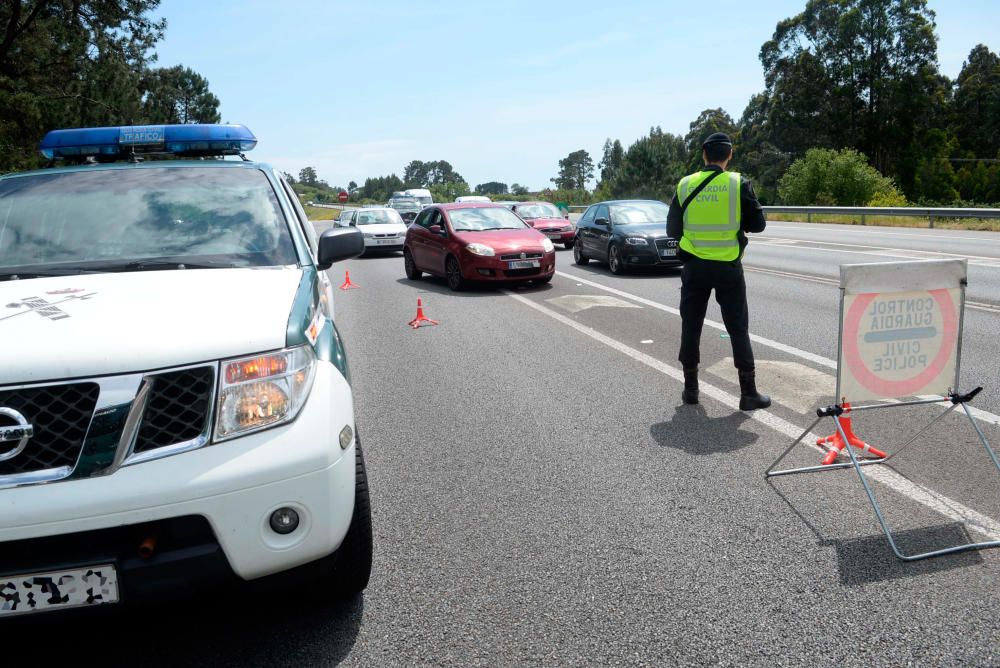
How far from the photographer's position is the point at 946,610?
320cm

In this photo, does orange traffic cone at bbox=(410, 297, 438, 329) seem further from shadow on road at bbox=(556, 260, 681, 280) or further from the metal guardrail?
the metal guardrail

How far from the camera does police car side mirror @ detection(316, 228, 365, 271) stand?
4.59 metres

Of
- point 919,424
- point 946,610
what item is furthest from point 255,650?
point 919,424

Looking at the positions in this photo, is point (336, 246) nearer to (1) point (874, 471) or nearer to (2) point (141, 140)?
(2) point (141, 140)

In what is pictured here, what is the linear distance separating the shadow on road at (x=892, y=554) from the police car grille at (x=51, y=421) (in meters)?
2.99

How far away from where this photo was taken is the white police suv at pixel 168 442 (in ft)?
8.38

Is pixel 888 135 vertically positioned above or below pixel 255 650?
above

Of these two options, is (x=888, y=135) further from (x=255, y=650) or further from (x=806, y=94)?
(x=255, y=650)

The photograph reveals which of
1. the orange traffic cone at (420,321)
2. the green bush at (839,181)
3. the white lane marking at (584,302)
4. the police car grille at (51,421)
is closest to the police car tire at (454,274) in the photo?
the white lane marking at (584,302)

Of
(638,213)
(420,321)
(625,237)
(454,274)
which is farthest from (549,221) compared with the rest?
(420,321)

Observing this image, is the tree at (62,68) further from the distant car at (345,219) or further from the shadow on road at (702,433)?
the shadow on road at (702,433)

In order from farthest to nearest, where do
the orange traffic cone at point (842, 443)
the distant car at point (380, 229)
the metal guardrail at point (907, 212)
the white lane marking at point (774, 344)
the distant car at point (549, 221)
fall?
the distant car at point (549, 221) < the metal guardrail at point (907, 212) < the distant car at point (380, 229) < the white lane marking at point (774, 344) < the orange traffic cone at point (842, 443)

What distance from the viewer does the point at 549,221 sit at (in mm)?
27297

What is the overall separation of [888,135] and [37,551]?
86921mm
